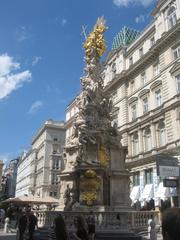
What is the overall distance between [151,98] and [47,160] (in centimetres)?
4721

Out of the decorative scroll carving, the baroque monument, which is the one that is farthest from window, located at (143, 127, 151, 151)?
the decorative scroll carving

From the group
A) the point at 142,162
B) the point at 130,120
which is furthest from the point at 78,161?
the point at 130,120

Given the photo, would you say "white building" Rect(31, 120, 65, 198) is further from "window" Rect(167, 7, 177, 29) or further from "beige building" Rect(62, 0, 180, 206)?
"window" Rect(167, 7, 177, 29)

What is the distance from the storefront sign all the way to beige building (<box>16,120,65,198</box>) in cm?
5055

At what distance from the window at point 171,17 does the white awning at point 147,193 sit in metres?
20.0

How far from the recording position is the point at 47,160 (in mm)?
82625

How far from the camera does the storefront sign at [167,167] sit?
2648 cm

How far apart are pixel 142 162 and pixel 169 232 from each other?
127ft

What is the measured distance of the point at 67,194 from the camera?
66.8ft

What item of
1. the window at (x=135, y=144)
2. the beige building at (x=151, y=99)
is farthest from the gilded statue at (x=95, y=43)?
the window at (x=135, y=144)

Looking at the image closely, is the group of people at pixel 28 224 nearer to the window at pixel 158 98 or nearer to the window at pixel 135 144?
the window at pixel 158 98

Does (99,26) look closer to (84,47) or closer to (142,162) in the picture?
(84,47)

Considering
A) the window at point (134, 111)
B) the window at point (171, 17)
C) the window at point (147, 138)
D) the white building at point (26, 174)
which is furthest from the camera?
the white building at point (26, 174)

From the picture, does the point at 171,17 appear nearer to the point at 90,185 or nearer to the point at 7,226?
the point at 90,185
